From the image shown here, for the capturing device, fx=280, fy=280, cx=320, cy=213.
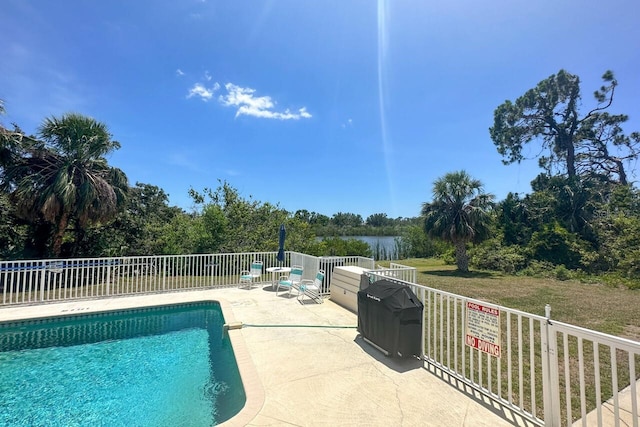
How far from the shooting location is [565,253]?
15.1 m

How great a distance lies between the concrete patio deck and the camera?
2.60 metres

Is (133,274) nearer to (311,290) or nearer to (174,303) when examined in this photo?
(174,303)

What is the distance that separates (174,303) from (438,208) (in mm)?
13226

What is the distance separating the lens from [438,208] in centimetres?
1522

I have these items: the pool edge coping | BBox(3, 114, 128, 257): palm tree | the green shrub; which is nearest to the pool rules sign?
the pool edge coping

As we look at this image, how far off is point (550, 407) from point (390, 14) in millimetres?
8030

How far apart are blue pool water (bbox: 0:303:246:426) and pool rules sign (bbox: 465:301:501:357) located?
2.62 m

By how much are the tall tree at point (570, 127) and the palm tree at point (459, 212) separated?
9.76 m

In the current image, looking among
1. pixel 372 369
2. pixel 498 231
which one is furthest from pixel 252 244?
pixel 498 231

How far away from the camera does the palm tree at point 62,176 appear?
8.34 meters

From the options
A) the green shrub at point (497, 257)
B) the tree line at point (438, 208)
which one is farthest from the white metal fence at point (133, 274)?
the green shrub at point (497, 257)

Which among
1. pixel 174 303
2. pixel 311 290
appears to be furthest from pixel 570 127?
pixel 174 303

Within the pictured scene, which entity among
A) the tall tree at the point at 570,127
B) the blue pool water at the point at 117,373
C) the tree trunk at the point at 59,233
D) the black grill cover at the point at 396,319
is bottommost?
the blue pool water at the point at 117,373

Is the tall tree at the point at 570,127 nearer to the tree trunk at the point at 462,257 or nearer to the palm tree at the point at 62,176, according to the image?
the tree trunk at the point at 462,257
